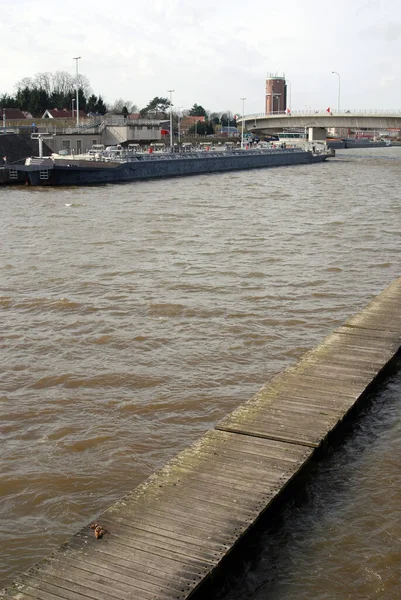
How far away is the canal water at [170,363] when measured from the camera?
21.5 feet

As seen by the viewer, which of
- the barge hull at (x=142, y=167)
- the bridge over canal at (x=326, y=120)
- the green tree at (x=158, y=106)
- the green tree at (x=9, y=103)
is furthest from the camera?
the green tree at (x=158, y=106)

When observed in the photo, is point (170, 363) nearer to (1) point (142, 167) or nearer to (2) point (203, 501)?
(2) point (203, 501)

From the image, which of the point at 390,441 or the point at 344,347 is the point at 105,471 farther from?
the point at 344,347

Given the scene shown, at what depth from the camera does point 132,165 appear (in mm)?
53656

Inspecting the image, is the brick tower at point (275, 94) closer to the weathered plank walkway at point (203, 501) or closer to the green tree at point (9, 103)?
the green tree at point (9, 103)

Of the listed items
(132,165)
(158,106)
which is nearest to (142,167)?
(132,165)

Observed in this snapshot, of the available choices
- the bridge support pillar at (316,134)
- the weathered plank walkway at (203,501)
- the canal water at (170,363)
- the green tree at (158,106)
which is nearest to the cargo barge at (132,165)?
the canal water at (170,363)

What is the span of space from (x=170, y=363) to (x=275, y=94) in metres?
176

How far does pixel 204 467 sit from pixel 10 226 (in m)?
22.2

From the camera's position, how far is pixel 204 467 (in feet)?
23.5

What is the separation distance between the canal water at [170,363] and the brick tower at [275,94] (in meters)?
158

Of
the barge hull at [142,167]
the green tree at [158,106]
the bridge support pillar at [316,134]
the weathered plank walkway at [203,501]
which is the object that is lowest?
the weathered plank walkway at [203,501]

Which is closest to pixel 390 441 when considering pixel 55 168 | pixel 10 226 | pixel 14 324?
pixel 14 324

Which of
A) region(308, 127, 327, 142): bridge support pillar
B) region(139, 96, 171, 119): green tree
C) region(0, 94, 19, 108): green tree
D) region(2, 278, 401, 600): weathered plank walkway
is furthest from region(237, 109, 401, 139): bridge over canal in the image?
region(2, 278, 401, 600): weathered plank walkway
